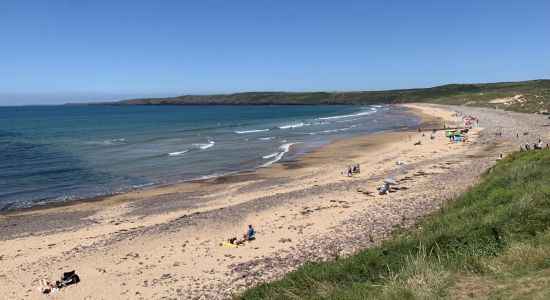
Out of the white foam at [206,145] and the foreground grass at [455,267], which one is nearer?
the foreground grass at [455,267]

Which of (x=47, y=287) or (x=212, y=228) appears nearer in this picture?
(x=47, y=287)

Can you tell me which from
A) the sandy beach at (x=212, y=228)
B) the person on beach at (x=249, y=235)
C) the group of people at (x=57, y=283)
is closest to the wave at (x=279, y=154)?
the sandy beach at (x=212, y=228)

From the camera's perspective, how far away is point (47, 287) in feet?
41.7

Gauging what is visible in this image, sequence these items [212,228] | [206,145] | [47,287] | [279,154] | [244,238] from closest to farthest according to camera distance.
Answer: [47,287] < [244,238] < [212,228] < [279,154] < [206,145]

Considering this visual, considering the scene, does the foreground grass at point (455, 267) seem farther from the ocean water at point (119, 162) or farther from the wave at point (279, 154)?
the wave at point (279, 154)

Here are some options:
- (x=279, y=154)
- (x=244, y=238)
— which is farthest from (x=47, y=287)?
(x=279, y=154)

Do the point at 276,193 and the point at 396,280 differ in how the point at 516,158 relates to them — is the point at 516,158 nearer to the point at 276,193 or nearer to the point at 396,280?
the point at 276,193

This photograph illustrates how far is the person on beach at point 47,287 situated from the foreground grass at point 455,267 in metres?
6.85

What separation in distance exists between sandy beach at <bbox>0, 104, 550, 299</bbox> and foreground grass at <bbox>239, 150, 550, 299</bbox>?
3.49m

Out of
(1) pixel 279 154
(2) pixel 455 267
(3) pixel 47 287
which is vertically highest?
(2) pixel 455 267

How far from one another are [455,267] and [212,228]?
11.3 m

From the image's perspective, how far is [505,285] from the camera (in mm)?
6629

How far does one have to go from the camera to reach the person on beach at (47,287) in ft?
41.4

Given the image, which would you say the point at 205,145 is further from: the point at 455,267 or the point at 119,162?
the point at 455,267
